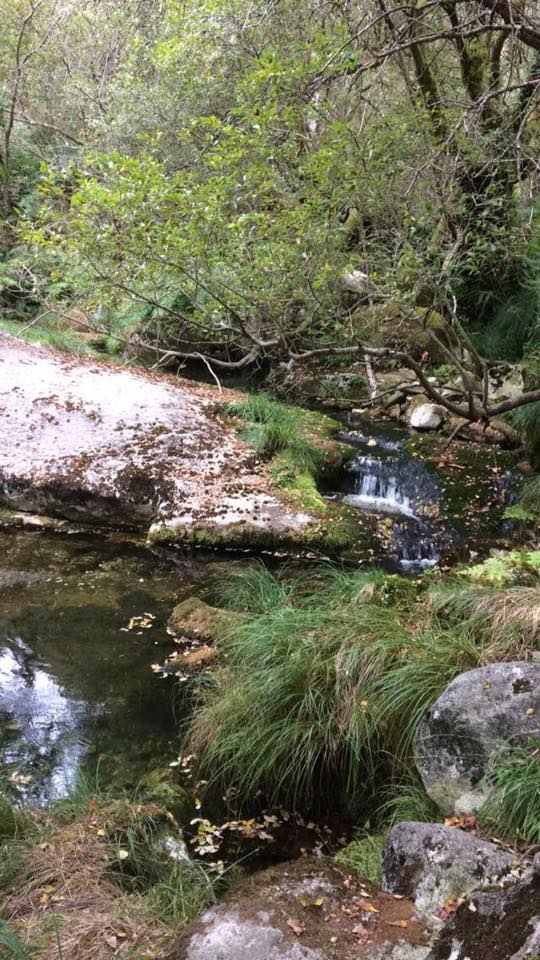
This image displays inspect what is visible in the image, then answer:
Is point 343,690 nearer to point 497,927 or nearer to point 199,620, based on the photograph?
point 497,927

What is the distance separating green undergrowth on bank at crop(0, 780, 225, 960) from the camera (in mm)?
2326

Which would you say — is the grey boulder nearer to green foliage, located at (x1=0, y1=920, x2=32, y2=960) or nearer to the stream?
green foliage, located at (x1=0, y1=920, x2=32, y2=960)

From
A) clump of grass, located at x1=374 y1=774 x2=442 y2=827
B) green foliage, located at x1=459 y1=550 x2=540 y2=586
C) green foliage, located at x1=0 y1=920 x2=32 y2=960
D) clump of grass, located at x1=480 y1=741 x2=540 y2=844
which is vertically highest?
green foliage, located at x1=0 y1=920 x2=32 y2=960

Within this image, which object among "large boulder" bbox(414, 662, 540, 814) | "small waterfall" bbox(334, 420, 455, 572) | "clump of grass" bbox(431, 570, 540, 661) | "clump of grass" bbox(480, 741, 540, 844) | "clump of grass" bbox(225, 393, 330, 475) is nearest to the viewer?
"clump of grass" bbox(480, 741, 540, 844)

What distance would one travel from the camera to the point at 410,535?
6.88 m

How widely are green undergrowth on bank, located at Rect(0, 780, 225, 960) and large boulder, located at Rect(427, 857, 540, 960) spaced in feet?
3.38

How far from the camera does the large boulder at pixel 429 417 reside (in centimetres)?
934

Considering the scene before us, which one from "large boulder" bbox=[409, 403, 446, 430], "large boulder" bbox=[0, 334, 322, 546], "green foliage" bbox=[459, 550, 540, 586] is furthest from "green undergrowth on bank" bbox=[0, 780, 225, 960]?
"large boulder" bbox=[409, 403, 446, 430]

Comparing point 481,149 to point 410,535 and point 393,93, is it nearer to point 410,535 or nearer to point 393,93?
point 393,93

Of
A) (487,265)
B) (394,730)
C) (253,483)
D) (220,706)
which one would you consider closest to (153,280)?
(253,483)

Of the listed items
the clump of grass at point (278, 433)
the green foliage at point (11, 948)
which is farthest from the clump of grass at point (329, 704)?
the clump of grass at point (278, 433)

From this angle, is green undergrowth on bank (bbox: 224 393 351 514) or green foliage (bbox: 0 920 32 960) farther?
green undergrowth on bank (bbox: 224 393 351 514)

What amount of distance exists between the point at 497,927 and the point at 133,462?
6.47 metres

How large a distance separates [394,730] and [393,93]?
7790mm
